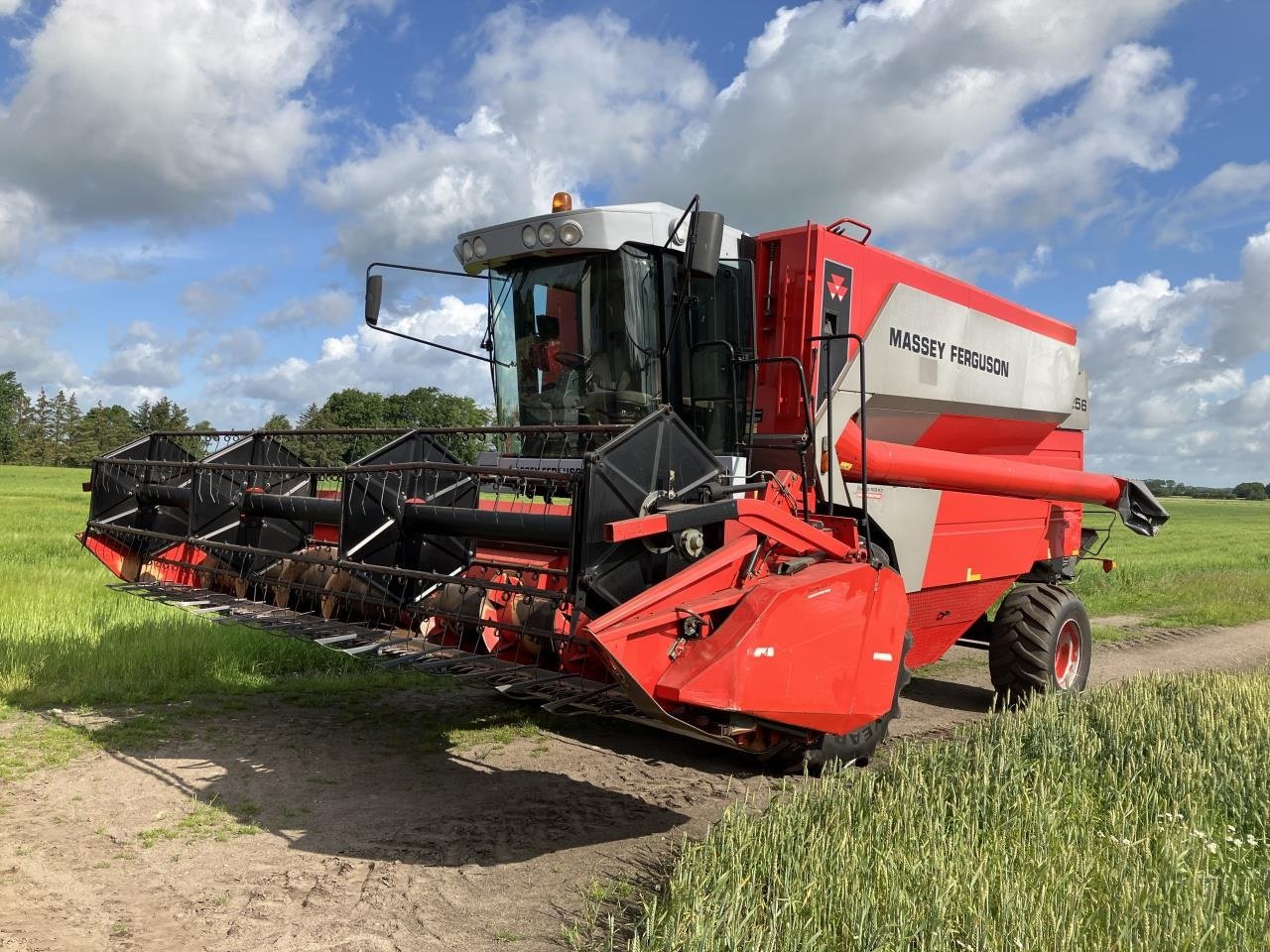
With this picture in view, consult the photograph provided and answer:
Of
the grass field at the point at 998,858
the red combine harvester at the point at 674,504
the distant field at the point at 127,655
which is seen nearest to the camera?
the grass field at the point at 998,858

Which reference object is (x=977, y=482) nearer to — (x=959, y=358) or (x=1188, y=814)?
(x=959, y=358)

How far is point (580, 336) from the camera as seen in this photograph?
5031 mm

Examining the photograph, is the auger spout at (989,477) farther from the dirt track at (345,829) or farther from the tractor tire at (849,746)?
the dirt track at (345,829)

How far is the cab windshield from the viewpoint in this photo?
486cm

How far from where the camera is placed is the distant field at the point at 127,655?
19.9ft

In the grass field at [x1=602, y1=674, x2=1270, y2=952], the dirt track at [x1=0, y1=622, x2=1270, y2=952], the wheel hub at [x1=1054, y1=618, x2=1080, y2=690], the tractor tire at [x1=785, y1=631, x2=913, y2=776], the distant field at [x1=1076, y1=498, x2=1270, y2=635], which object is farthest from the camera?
the distant field at [x1=1076, y1=498, x2=1270, y2=635]

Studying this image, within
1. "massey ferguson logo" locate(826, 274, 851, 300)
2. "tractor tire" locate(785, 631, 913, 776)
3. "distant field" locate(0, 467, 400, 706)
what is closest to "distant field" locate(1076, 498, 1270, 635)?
"massey ferguson logo" locate(826, 274, 851, 300)

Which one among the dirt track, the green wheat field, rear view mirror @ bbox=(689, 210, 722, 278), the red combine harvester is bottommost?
the dirt track

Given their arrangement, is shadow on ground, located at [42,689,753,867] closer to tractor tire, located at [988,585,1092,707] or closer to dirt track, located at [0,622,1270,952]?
dirt track, located at [0,622,1270,952]

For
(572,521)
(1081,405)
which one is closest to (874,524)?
(572,521)

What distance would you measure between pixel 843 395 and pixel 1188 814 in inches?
98.6

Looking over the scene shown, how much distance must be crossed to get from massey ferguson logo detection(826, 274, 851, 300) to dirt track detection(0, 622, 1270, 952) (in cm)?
260

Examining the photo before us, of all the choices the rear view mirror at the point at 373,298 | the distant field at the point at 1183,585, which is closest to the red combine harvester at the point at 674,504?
the rear view mirror at the point at 373,298

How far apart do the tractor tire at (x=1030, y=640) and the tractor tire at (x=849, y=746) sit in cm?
204
